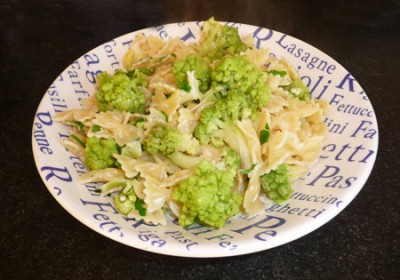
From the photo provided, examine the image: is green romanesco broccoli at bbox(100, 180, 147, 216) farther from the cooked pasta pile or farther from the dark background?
the dark background

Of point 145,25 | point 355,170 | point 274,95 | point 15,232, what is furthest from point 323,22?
point 15,232

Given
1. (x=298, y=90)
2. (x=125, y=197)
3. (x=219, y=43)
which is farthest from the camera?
(x=219, y=43)

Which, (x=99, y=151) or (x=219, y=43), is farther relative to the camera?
(x=219, y=43)

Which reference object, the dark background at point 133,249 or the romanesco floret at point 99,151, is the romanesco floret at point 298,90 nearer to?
the dark background at point 133,249

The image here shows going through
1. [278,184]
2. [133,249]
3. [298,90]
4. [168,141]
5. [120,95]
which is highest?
[120,95]

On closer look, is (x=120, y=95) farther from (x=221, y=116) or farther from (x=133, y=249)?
(x=133, y=249)

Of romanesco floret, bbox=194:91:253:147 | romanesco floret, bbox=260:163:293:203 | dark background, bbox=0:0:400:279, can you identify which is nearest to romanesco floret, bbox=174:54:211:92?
romanesco floret, bbox=194:91:253:147

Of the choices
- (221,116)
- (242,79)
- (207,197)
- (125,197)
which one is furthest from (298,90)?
(125,197)

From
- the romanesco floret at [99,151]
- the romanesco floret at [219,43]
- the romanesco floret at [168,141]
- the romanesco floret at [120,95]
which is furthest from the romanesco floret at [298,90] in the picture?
the romanesco floret at [99,151]
